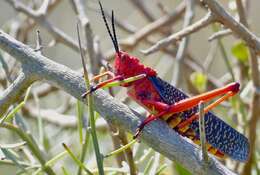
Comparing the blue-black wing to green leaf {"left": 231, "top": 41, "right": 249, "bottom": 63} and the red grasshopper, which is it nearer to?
the red grasshopper

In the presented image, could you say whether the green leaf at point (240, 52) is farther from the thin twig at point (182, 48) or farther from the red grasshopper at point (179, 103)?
the red grasshopper at point (179, 103)

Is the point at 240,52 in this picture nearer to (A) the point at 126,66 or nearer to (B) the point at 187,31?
(B) the point at 187,31

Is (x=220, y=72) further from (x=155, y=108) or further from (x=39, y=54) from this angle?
(x=39, y=54)

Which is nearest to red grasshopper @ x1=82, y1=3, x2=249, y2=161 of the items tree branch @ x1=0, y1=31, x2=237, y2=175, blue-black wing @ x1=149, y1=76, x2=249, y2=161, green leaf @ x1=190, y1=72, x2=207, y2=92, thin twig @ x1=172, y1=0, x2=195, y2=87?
blue-black wing @ x1=149, y1=76, x2=249, y2=161

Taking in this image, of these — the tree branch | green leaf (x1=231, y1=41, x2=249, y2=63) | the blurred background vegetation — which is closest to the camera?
the tree branch

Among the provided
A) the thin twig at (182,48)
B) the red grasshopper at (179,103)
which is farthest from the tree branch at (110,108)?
the thin twig at (182,48)

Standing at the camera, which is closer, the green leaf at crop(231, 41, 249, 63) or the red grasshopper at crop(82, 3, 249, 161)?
the red grasshopper at crop(82, 3, 249, 161)

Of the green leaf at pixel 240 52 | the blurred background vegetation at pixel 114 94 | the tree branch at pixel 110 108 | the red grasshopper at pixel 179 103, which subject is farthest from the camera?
the green leaf at pixel 240 52

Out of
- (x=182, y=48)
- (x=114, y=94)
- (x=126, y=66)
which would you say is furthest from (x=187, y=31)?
(x=114, y=94)

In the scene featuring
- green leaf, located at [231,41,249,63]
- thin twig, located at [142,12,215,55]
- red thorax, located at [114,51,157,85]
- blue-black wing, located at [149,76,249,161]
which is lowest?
blue-black wing, located at [149,76,249,161]
